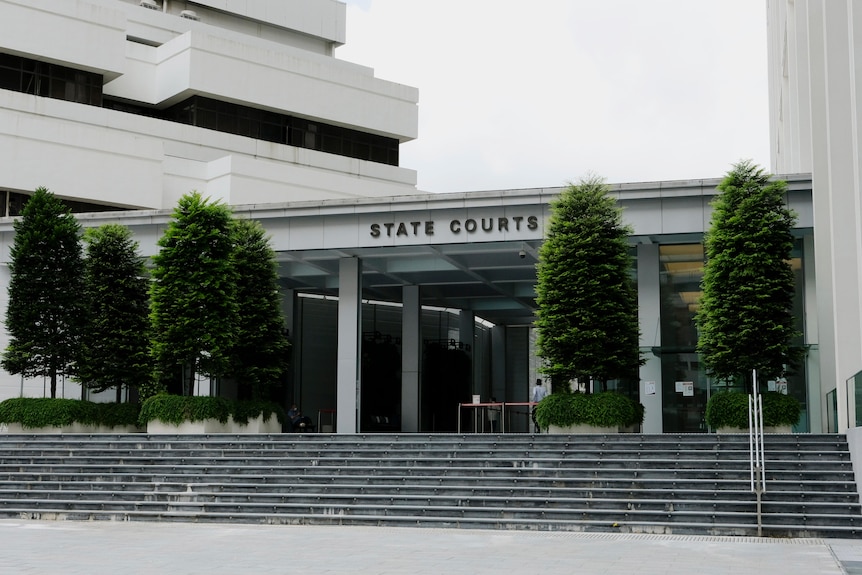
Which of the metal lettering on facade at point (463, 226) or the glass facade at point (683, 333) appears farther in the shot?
the metal lettering on facade at point (463, 226)

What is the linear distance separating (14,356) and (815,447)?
791 inches

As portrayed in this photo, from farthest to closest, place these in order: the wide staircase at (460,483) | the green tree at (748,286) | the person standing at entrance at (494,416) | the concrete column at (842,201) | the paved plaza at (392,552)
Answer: the person standing at entrance at (494,416) < the green tree at (748,286) < the concrete column at (842,201) < the wide staircase at (460,483) < the paved plaza at (392,552)

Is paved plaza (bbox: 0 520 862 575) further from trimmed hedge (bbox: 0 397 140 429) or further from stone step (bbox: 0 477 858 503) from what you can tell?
trimmed hedge (bbox: 0 397 140 429)

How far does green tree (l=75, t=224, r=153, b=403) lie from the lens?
93.5ft

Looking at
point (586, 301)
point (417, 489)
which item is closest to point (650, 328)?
point (586, 301)

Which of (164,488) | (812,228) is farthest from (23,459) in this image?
(812,228)

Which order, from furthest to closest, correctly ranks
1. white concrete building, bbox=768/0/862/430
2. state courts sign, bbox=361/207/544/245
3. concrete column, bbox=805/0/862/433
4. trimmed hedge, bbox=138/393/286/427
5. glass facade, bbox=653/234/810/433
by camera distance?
state courts sign, bbox=361/207/544/245 → glass facade, bbox=653/234/810/433 → trimmed hedge, bbox=138/393/286/427 → concrete column, bbox=805/0/862/433 → white concrete building, bbox=768/0/862/430

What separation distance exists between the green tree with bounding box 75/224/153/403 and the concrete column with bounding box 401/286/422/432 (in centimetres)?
946

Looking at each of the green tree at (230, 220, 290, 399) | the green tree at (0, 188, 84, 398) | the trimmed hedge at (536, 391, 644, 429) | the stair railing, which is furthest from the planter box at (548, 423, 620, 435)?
the green tree at (0, 188, 84, 398)

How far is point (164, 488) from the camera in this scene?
20359 millimetres

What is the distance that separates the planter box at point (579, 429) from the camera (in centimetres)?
2298

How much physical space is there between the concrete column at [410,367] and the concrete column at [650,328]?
9.83 meters

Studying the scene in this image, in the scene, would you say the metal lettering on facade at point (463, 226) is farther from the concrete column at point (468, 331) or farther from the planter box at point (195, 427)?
the concrete column at point (468, 331)

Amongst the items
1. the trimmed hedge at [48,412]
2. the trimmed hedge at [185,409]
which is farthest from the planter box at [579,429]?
the trimmed hedge at [48,412]
